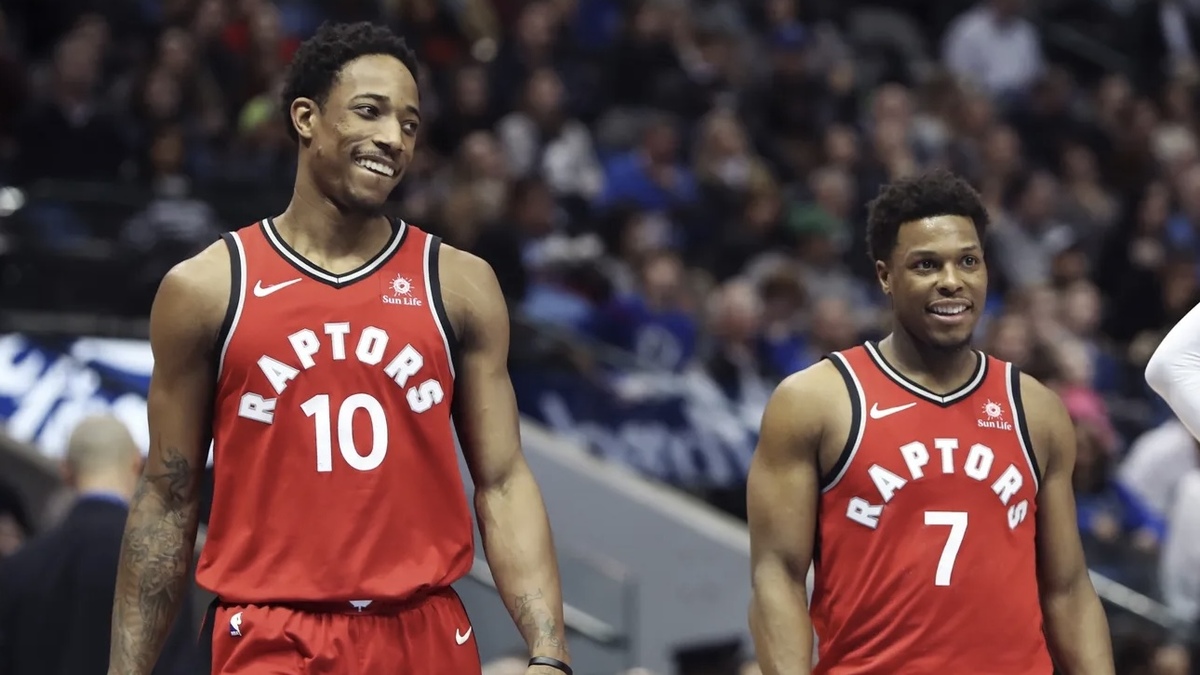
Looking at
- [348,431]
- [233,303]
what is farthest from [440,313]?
[233,303]

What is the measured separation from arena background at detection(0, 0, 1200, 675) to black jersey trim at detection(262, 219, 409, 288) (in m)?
2.54

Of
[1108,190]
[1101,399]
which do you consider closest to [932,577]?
[1101,399]

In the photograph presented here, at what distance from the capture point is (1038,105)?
1795 centimetres

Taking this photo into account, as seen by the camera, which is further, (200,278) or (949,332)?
(949,332)

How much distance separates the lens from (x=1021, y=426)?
18.3 feet

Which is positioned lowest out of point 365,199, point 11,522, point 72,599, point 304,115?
point 11,522

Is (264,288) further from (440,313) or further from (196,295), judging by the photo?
(440,313)

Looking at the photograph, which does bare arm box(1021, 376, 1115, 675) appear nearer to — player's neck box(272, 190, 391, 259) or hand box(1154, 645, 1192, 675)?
player's neck box(272, 190, 391, 259)

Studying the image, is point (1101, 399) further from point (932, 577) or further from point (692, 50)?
point (932, 577)

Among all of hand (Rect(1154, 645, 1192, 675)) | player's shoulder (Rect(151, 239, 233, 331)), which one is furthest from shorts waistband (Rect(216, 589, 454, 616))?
hand (Rect(1154, 645, 1192, 675))

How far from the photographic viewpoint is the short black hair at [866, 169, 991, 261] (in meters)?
5.67

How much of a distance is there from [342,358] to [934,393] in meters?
1.73

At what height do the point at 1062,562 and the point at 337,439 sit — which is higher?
the point at 337,439

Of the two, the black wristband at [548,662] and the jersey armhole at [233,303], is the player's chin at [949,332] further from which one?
the jersey armhole at [233,303]
